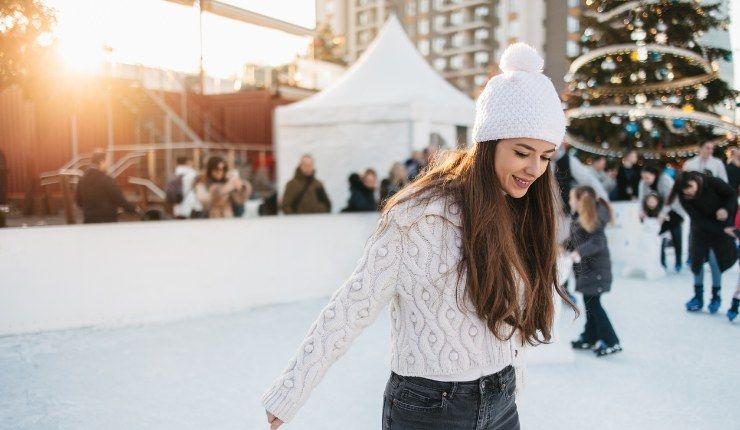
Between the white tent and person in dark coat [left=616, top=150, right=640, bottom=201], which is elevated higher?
the white tent

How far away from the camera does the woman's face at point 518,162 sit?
3.42 ft

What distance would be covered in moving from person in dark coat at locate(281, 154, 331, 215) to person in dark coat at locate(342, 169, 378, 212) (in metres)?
0.28

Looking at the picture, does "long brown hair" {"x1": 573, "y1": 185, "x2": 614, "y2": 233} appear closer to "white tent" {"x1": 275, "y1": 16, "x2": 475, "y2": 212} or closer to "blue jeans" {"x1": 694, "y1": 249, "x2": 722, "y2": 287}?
"blue jeans" {"x1": 694, "y1": 249, "x2": 722, "y2": 287}

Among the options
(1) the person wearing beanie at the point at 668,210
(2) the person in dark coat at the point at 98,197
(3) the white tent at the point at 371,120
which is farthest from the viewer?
(3) the white tent at the point at 371,120

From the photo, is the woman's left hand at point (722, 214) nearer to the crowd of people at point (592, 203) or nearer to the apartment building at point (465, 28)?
the crowd of people at point (592, 203)

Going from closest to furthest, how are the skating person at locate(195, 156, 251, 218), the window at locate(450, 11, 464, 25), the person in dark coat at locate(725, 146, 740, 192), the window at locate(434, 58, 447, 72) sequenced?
the skating person at locate(195, 156, 251, 218) → the person in dark coat at locate(725, 146, 740, 192) → the window at locate(450, 11, 464, 25) → the window at locate(434, 58, 447, 72)

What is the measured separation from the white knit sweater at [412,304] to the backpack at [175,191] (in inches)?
195

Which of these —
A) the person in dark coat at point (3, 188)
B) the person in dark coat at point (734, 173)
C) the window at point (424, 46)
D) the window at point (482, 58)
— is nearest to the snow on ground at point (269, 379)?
the person in dark coat at point (3, 188)

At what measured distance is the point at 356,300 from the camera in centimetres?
103

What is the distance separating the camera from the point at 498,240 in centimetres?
103

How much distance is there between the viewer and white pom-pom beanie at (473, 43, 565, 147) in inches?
40.3

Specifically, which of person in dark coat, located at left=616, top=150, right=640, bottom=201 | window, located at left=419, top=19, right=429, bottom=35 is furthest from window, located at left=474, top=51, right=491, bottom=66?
person in dark coat, located at left=616, top=150, right=640, bottom=201

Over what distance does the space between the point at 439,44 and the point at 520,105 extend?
46.1 meters

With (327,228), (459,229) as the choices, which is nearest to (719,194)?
(327,228)
